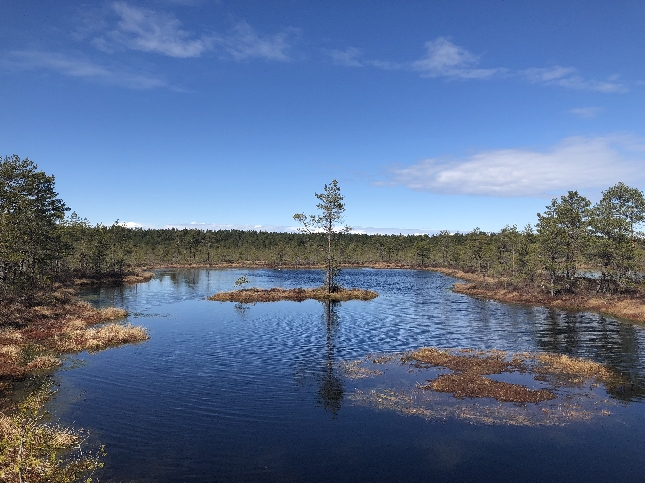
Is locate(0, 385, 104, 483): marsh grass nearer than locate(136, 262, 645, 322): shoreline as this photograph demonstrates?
Yes

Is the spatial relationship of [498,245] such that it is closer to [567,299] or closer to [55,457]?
[567,299]

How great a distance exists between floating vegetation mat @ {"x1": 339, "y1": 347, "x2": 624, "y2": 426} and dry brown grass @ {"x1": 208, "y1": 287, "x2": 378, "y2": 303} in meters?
37.8

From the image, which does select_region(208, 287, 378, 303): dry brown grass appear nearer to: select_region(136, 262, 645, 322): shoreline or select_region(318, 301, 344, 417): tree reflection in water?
select_region(136, 262, 645, 322): shoreline

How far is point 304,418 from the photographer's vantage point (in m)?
22.8

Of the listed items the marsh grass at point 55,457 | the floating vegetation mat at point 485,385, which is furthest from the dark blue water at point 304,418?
the floating vegetation mat at point 485,385

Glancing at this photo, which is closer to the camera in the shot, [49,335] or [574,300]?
[49,335]

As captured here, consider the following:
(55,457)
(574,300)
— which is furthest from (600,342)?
(55,457)

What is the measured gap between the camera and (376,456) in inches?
735

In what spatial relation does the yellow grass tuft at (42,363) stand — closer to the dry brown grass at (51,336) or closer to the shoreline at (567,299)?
the dry brown grass at (51,336)

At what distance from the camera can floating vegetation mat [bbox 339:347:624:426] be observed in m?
23.2

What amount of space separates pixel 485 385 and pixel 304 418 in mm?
12238

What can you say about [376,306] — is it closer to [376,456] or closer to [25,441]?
[376,456]

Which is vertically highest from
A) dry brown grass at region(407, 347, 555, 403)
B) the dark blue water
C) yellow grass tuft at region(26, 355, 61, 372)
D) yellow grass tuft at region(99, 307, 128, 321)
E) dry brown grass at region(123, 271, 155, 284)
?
dry brown grass at region(123, 271, 155, 284)

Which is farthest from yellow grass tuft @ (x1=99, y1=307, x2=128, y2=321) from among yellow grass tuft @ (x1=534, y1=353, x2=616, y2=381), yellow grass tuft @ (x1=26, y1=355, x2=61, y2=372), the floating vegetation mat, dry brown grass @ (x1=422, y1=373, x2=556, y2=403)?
yellow grass tuft @ (x1=534, y1=353, x2=616, y2=381)
